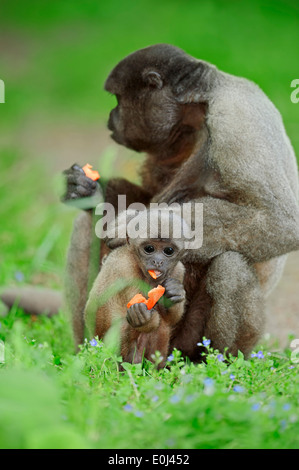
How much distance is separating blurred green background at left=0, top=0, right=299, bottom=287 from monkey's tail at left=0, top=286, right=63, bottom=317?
2.22 meters

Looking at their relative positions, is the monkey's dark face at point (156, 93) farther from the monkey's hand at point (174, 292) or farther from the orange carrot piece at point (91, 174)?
the monkey's hand at point (174, 292)

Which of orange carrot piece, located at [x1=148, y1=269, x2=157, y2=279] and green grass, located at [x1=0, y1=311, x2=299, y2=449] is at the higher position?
orange carrot piece, located at [x1=148, y1=269, x2=157, y2=279]

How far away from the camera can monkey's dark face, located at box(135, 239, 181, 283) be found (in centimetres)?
452

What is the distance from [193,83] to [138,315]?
→ 6.67 feet

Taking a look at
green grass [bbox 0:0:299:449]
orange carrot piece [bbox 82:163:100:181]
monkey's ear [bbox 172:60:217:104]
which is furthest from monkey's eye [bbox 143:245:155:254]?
monkey's ear [bbox 172:60:217:104]

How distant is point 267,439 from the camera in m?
3.06

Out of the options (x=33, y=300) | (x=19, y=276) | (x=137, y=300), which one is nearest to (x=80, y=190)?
(x=137, y=300)

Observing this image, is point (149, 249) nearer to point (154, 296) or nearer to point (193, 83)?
point (154, 296)

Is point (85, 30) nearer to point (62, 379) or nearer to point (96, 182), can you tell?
point (96, 182)

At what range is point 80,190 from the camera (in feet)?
18.1

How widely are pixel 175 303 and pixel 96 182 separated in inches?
59.9

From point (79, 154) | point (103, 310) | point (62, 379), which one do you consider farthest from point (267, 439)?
point (79, 154)

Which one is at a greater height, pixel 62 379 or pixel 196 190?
pixel 196 190

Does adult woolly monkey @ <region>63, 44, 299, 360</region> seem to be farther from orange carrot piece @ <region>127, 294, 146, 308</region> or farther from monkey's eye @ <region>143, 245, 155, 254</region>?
orange carrot piece @ <region>127, 294, 146, 308</region>
